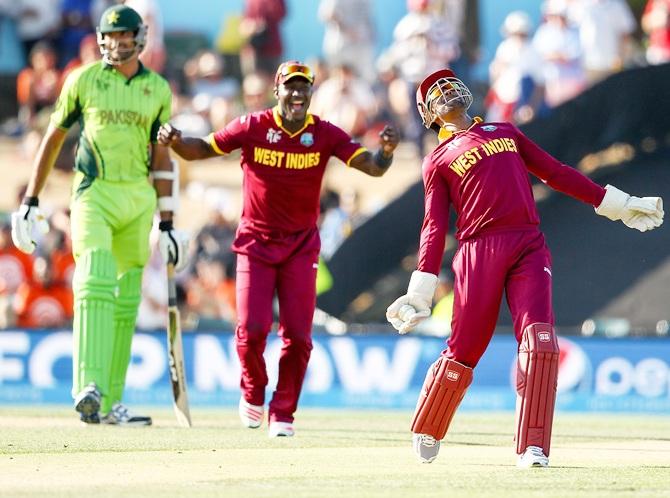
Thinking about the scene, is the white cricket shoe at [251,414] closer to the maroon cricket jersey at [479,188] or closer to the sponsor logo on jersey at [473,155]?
Answer: the maroon cricket jersey at [479,188]

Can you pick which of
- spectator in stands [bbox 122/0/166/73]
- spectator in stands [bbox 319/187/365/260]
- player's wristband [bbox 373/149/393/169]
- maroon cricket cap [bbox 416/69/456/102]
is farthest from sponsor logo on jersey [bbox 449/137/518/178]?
spectator in stands [bbox 122/0/166/73]

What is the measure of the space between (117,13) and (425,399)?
3323mm

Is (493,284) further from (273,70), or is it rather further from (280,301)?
(273,70)

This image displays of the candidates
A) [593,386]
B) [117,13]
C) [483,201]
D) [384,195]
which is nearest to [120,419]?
[117,13]

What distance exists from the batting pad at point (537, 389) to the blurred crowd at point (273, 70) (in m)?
7.42

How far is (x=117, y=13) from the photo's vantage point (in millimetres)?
9602

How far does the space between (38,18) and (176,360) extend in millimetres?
11164

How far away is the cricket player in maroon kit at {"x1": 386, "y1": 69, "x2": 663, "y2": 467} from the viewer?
748cm

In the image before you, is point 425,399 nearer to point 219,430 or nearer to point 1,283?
point 219,430

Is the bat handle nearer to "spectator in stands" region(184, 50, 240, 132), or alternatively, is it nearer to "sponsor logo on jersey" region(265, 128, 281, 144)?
"sponsor logo on jersey" region(265, 128, 281, 144)

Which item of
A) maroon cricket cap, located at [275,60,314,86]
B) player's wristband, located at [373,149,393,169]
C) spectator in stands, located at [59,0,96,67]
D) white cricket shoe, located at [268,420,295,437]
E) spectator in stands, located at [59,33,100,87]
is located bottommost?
white cricket shoe, located at [268,420,295,437]

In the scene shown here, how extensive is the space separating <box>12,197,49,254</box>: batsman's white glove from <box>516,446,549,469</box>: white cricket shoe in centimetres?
369

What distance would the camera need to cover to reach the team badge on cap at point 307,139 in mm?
9344

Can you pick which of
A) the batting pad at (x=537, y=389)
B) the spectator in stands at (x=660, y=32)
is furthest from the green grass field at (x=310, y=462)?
the spectator in stands at (x=660, y=32)
